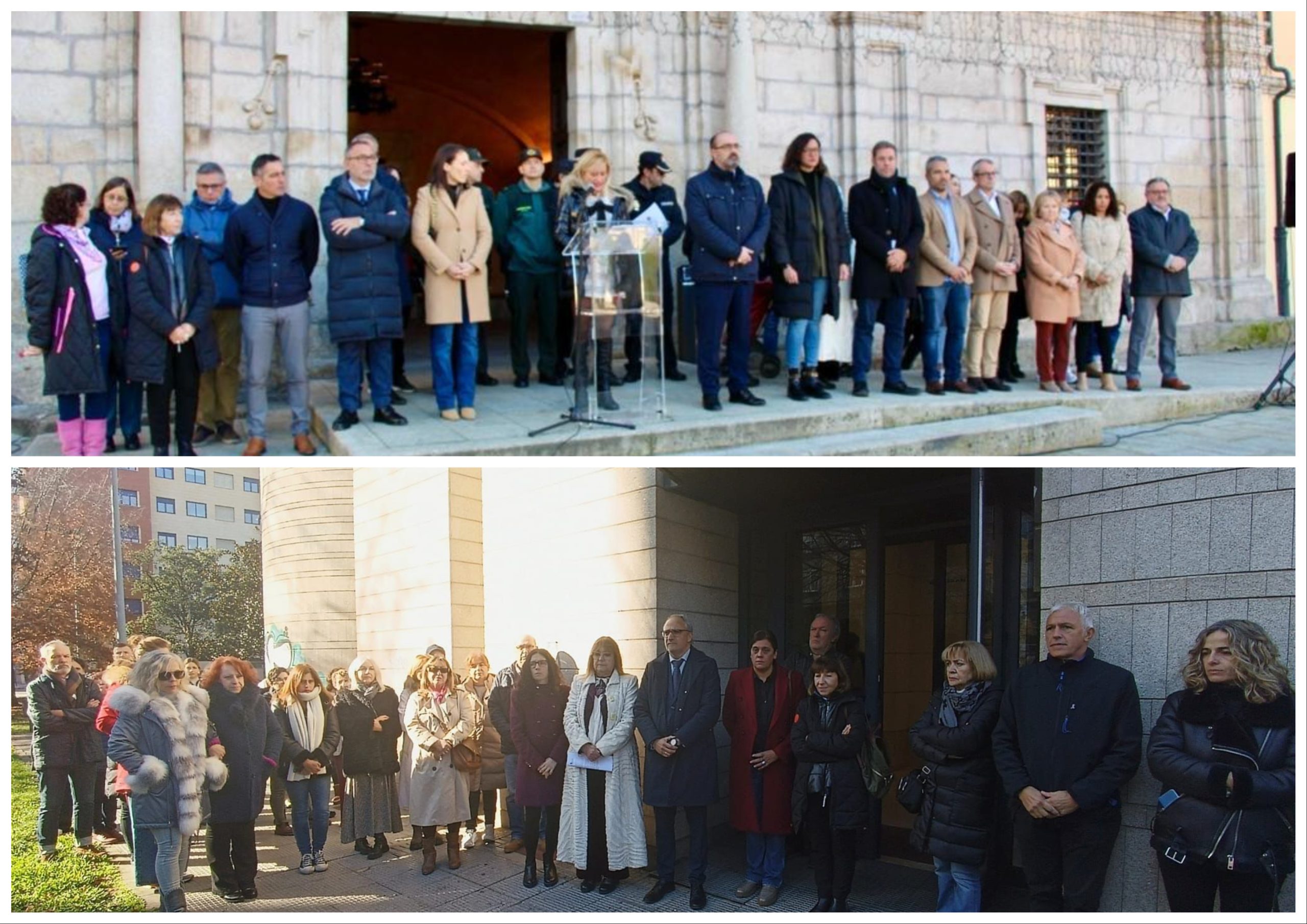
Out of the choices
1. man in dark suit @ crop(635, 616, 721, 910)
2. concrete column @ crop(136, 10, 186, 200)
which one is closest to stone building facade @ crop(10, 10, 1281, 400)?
concrete column @ crop(136, 10, 186, 200)

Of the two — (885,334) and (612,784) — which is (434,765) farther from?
(885,334)

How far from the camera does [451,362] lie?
7883 millimetres

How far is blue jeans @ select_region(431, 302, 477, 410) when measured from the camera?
7.74 meters

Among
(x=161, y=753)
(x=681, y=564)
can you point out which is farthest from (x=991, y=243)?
(x=161, y=753)

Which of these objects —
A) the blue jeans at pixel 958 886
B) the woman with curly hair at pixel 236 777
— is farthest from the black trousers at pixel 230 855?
the blue jeans at pixel 958 886

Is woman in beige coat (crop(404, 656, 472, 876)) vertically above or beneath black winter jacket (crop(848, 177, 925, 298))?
beneath

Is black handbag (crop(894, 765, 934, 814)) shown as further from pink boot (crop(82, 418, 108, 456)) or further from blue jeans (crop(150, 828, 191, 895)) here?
pink boot (crop(82, 418, 108, 456))

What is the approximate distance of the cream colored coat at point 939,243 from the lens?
8.62 metres

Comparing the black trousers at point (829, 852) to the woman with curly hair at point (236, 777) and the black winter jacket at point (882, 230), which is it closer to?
the woman with curly hair at point (236, 777)

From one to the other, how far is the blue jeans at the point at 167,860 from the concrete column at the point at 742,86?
665 centimetres

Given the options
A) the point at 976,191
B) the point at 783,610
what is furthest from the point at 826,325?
the point at 783,610

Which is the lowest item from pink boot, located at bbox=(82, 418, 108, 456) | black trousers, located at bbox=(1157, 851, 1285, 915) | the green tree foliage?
black trousers, located at bbox=(1157, 851, 1285, 915)

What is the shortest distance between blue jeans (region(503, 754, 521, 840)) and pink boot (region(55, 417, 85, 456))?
309 cm

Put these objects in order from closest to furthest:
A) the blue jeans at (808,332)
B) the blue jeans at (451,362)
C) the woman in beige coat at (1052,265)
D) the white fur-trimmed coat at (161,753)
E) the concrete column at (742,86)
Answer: the white fur-trimmed coat at (161,753) → the blue jeans at (451,362) → the blue jeans at (808,332) → the woman in beige coat at (1052,265) → the concrete column at (742,86)
